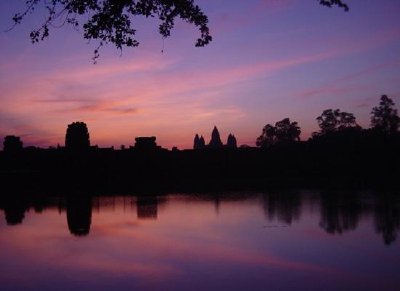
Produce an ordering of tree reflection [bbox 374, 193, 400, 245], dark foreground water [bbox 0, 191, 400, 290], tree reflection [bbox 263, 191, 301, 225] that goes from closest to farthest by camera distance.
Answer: dark foreground water [bbox 0, 191, 400, 290]
tree reflection [bbox 374, 193, 400, 245]
tree reflection [bbox 263, 191, 301, 225]

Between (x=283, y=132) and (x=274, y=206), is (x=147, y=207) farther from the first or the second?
(x=283, y=132)

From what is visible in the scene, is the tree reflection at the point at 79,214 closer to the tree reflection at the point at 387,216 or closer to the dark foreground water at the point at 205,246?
the dark foreground water at the point at 205,246

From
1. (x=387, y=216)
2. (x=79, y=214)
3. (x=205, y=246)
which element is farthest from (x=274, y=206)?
(x=79, y=214)

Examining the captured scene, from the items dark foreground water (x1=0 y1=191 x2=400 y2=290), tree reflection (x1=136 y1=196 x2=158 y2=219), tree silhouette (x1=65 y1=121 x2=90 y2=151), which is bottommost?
dark foreground water (x1=0 y1=191 x2=400 y2=290)

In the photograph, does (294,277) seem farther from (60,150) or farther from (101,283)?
(60,150)

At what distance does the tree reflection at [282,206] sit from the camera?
72.2 feet

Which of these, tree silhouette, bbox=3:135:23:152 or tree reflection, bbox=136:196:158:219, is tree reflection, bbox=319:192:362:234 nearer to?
tree reflection, bbox=136:196:158:219

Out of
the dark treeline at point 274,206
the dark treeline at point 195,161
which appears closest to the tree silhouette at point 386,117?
the dark treeline at point 195,161

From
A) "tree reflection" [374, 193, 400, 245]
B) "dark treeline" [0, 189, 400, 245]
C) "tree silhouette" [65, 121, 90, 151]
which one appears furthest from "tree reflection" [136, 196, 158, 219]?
"tree silhouette" [65, 121, 90, 151]

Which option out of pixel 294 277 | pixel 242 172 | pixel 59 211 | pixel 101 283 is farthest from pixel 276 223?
pixel 242 172

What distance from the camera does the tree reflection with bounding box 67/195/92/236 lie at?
19.8 meters

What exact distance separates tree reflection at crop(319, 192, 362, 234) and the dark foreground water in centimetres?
5

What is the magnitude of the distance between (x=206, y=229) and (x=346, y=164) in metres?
41.7

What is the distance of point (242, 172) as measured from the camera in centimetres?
5919
